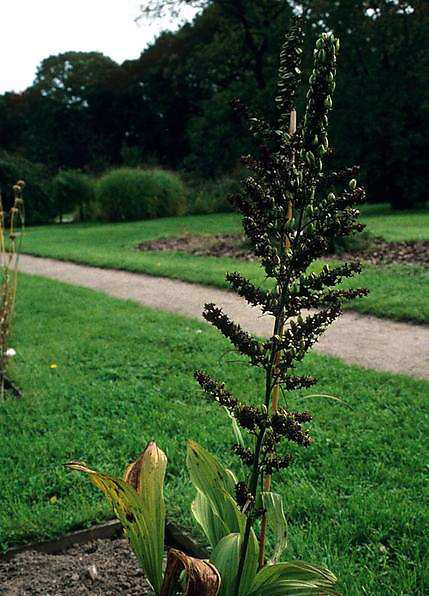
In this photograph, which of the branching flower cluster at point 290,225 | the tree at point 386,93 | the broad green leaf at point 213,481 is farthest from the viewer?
the tree at point 386,93

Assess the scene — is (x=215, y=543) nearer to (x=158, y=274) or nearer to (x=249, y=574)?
(x=249, y=574)

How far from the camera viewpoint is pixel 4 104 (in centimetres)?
4147

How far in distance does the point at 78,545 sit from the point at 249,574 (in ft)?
3.67

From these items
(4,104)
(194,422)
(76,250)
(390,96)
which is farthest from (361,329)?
(4,104)

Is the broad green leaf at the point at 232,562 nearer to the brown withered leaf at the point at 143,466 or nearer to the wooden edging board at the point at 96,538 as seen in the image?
the brown withered leaf at the point at 143,466

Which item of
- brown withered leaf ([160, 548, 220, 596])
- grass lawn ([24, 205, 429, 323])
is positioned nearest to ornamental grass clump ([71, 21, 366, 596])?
brown withered leaf ([160, 548, 220, 596])

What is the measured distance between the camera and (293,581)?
1.67 metres

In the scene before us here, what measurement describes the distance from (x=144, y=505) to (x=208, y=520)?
0.23 meters

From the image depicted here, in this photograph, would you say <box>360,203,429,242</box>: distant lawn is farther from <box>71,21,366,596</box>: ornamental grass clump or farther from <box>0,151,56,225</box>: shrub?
<box>0,151,56,225</box>: shrub

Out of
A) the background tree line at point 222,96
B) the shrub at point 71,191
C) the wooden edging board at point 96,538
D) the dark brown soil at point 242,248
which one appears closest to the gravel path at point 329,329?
the dark brown soil at point 242,248

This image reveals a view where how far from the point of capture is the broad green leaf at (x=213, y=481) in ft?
6.11

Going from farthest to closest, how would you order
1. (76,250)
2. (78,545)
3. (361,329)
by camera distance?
(76,250) < (361,329) < (78,545)

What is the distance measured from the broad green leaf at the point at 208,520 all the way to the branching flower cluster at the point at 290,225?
354mm

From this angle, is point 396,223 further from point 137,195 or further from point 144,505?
point 144,505
